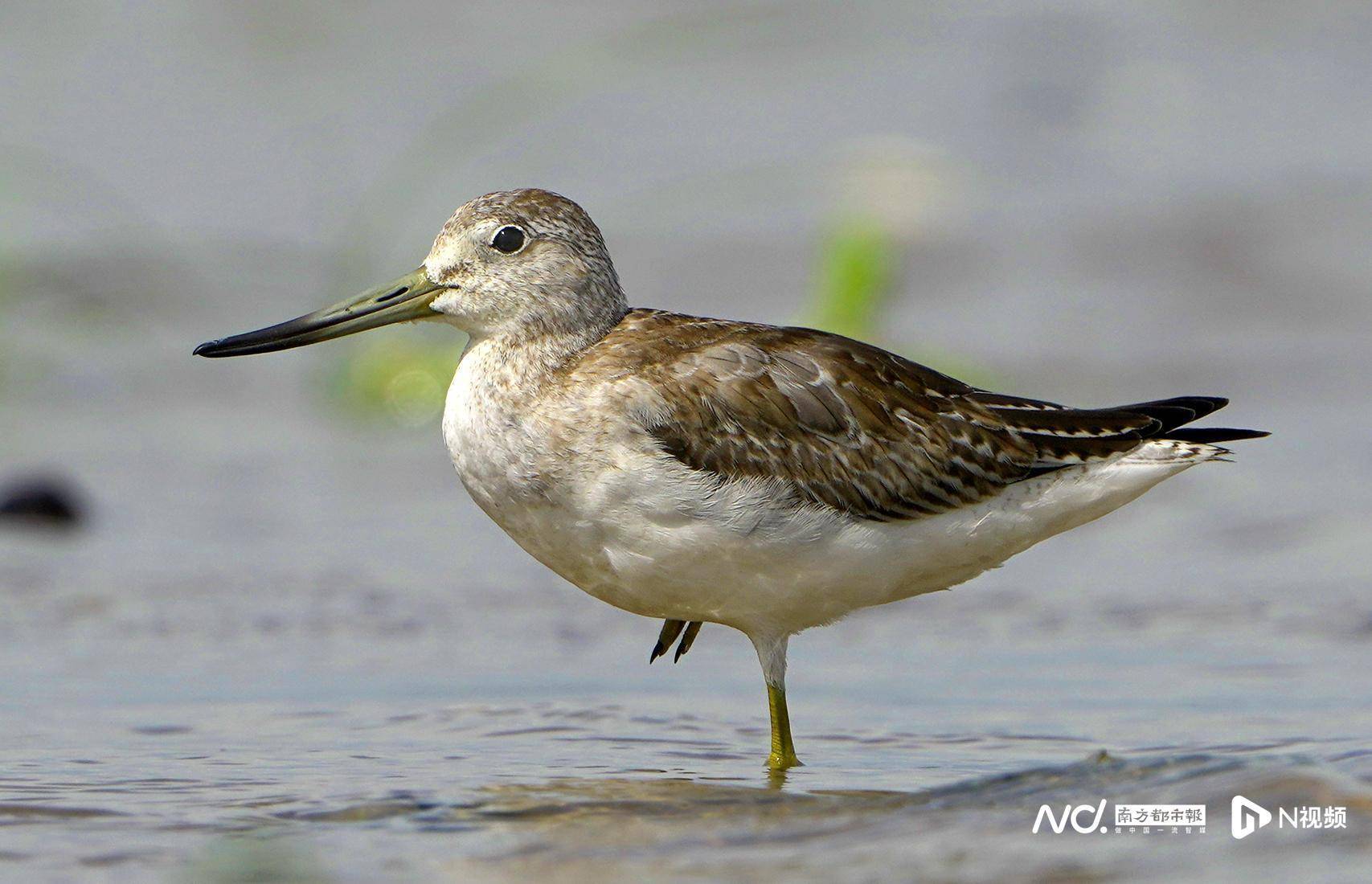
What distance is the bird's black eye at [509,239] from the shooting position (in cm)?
772

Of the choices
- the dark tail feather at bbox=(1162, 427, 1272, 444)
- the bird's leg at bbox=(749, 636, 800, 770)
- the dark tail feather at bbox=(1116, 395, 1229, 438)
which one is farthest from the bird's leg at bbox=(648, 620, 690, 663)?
the dark tail feather at bbox=(1162, 427, 1272, 444)

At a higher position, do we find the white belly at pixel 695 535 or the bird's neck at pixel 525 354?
the bird's neck at pixel 525 354

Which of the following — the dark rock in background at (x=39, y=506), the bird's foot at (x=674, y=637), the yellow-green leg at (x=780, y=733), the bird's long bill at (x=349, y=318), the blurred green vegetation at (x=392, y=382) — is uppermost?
the blurred green vegetation at (x=392, y=382)

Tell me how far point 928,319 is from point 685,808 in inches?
447

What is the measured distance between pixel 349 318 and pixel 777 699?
225 centimetres

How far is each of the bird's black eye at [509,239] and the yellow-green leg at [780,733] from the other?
77.1 inches

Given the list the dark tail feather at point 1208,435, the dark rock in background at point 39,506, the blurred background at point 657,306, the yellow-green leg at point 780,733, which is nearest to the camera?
the blurred background at point 657,306

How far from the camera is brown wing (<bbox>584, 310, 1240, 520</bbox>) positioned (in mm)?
7340

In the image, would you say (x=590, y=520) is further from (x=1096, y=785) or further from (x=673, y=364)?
(x=1096, y=785)

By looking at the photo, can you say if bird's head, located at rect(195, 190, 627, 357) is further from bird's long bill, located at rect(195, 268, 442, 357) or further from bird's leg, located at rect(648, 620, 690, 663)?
bird's leg, located at rect(648, 620, 690, 663)

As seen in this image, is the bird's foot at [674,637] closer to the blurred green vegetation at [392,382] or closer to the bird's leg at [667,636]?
the bird's leg at [667,636]

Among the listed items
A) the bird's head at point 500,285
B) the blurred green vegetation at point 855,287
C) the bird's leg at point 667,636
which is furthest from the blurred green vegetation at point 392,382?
the bird's head at point 500,285

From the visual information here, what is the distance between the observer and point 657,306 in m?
17.2

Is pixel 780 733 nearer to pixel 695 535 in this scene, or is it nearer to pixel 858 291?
pixel 695 535
